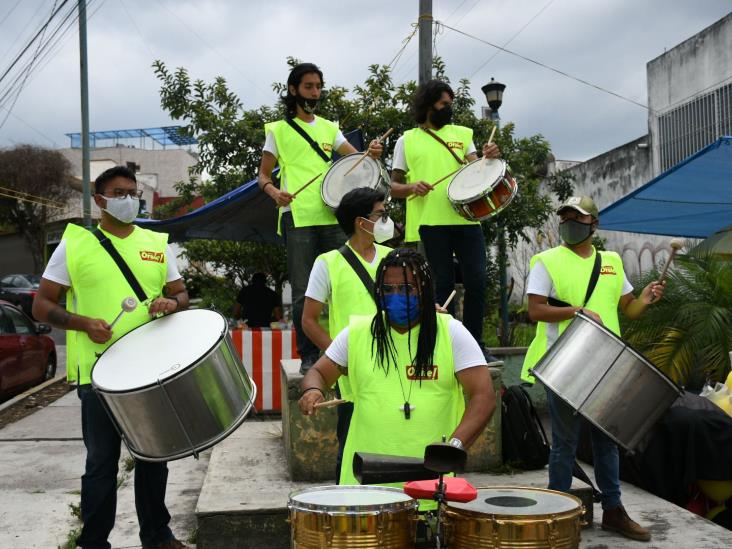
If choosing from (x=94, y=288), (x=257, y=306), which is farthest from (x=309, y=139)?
(x=257, y=306)

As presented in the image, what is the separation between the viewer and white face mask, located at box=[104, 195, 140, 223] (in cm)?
474

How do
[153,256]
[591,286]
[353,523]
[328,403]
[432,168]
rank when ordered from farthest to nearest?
[432,168]
[591,286]
[153,256]
[328,403]
[353,523]

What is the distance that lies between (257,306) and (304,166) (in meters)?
6.80

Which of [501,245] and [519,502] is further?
[501,245]

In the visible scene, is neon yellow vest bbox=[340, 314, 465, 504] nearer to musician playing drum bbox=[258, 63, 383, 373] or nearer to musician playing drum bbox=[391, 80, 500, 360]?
musician playing drum bbox=[258, 63, 383, 373]

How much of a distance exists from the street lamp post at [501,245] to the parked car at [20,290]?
18.7m

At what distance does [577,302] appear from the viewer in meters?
5.25

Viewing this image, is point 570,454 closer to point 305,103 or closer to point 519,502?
point 519,502

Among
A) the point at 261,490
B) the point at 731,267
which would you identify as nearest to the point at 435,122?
the point at 261,490

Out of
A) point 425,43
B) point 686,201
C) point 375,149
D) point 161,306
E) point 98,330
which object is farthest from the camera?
point 425,43

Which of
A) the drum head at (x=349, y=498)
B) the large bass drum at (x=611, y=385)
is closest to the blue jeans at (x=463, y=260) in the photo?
the large bass drum at (x=611, y=385)

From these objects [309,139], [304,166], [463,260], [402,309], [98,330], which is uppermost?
[309,139]

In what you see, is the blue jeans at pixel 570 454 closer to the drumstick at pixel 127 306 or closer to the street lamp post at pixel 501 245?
the drumstick at pixel 127 306

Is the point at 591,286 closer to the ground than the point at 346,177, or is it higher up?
closer to the ground
